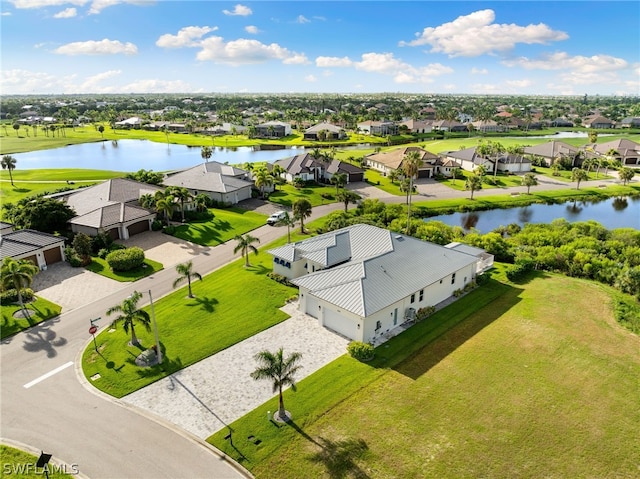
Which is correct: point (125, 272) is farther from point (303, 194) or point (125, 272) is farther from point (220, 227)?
point (303, 194)

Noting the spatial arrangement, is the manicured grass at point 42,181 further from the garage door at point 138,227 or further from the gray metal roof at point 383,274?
the gray metal roof at point 383,274

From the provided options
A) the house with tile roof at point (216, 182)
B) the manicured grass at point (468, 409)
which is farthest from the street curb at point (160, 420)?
the house with tile roof at point (216, 182)

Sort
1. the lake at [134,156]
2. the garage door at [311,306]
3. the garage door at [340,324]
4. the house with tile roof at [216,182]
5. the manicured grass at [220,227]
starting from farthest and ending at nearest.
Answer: the lake at [134,156], the house with tile roof at [216,182], the manicured grass at [220,227], the garage door at [311,306], the garage door at [340,324]

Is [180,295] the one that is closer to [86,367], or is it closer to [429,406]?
[86,367]

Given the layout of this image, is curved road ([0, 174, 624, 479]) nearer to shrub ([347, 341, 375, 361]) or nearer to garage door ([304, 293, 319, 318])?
shrub ([347, 341, 375, 361])

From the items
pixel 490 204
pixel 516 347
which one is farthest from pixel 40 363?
pixel 490 204

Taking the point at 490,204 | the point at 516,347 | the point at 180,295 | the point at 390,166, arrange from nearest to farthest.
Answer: the point at 516,347 → the point at 180,295 → the point at 490,204 → the point at 390,166

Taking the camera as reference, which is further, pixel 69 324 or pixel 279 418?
pixel 69 324

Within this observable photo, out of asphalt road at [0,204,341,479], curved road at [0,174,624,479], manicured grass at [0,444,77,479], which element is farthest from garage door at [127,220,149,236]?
manicured grass at [0,444,77,479]

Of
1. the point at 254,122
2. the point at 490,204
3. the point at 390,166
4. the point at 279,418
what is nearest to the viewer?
the point at 279,418
